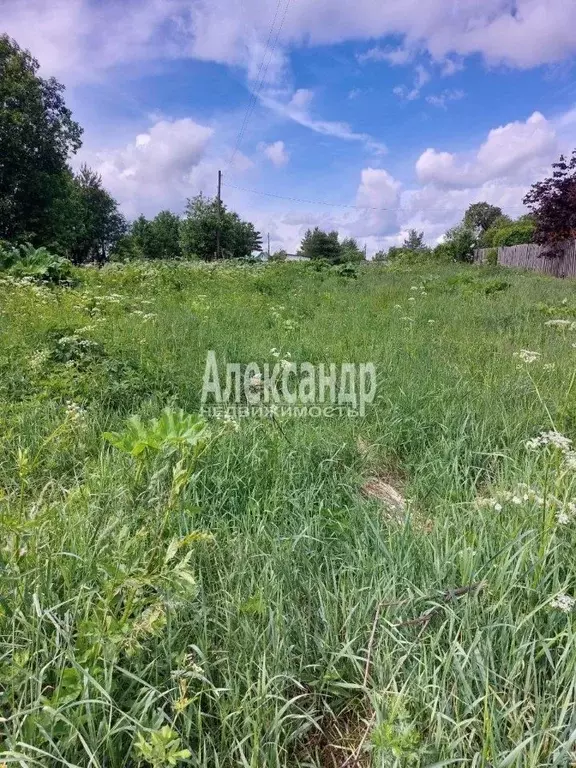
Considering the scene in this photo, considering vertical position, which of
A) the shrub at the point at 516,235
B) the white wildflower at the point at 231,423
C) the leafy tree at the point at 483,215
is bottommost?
the white wildflower at the point at 231,423

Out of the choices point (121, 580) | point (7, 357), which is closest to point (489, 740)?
point (121, 580)

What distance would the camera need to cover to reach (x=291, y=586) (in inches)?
60.1

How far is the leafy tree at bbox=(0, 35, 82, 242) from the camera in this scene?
2128 cm

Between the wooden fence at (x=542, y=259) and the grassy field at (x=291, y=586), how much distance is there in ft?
50.4

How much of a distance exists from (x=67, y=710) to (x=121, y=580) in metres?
0.29

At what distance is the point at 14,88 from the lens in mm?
21141

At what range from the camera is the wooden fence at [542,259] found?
1556 centimetres

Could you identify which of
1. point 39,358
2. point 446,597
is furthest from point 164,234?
point 446,597

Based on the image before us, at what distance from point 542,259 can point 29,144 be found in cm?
2480

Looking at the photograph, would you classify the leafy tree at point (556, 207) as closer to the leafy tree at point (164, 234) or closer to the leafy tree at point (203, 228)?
the leafy tree at point (203, 228)

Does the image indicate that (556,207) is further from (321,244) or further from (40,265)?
(321,244)

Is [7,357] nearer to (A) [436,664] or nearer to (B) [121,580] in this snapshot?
(B) [121,580]

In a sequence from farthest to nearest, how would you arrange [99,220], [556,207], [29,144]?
[99,220], [29,144], [556,207]

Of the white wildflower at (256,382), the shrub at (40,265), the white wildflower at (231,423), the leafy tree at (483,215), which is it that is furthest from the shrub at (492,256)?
the leafy tree at (483,215)
